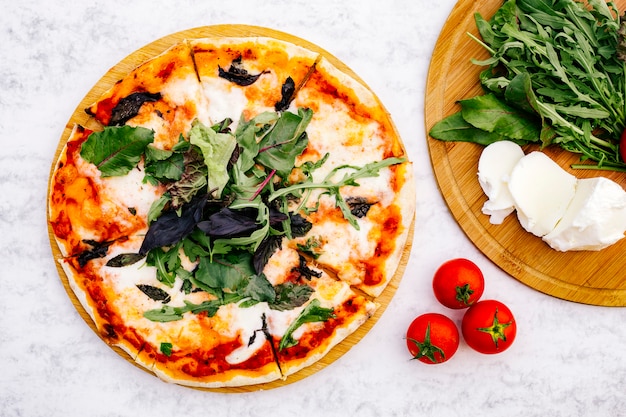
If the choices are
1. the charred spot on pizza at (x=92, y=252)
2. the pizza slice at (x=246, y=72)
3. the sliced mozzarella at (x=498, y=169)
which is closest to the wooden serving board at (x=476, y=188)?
the sliced mozzarella at (x=498, y=169)

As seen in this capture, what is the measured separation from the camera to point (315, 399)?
3293 millimetres

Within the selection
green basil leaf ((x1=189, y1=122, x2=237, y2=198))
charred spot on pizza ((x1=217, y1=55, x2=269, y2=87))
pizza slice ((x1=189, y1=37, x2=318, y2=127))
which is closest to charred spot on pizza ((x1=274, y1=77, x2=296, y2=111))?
pizza slice ((x1=189, y1=37, x2=318, y2=127))

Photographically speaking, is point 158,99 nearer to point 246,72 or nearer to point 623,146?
point 246,72

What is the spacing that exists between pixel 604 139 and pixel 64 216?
107 inches

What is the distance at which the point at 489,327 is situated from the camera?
304 centimetres

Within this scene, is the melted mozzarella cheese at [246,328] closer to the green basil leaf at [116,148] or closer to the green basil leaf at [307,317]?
the green basil leaf at [307,317]

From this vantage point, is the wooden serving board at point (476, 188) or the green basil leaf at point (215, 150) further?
the wooden serving board at point (476, 188)

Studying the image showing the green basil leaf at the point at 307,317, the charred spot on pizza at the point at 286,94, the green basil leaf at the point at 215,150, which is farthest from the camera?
the charred spot on pizza at the point at 286,94

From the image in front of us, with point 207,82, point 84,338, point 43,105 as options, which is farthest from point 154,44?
point 84,338

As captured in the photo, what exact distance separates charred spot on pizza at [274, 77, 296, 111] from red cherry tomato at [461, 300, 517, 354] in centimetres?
140

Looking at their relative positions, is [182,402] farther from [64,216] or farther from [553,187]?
[553,187]

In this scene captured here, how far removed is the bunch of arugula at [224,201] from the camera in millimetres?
2828

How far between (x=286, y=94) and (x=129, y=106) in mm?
751

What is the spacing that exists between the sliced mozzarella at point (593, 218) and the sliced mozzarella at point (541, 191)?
0.14 feet
